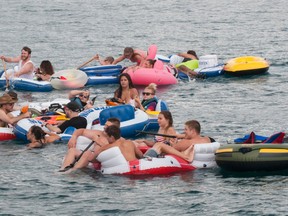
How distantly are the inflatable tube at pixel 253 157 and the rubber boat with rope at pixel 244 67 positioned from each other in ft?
34.3

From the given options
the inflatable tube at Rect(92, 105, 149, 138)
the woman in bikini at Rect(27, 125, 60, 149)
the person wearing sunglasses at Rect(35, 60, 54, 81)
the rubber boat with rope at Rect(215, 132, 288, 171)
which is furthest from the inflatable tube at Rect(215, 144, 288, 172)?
the person wearing sunglasses at Rect(35, 60, 54, 81)

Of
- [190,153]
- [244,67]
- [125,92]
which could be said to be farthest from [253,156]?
[244,67]

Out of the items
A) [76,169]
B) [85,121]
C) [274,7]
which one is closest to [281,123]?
[85,121]

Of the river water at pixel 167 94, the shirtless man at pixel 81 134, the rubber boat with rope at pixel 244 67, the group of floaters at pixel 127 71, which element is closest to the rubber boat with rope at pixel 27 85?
the group of floaters at pixel 127 71

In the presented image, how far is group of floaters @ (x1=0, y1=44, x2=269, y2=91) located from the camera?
2852 centimetres

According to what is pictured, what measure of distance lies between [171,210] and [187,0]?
4029cm

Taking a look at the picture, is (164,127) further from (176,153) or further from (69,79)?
(69,79)

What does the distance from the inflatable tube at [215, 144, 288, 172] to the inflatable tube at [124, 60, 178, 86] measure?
9.10 m

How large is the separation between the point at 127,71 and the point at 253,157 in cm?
985

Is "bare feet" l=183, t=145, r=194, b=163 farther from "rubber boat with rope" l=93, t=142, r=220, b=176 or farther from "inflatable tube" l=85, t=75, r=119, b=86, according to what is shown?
"inflatable tube" l=85, t=75, r=119, b=86

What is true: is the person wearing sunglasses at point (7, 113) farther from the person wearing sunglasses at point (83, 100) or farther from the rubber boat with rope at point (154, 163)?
the rubber boat with rope at point (154, 163)

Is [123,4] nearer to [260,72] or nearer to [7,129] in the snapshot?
[260,72]

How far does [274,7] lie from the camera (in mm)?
52656

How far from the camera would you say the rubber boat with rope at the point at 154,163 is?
19.7m
